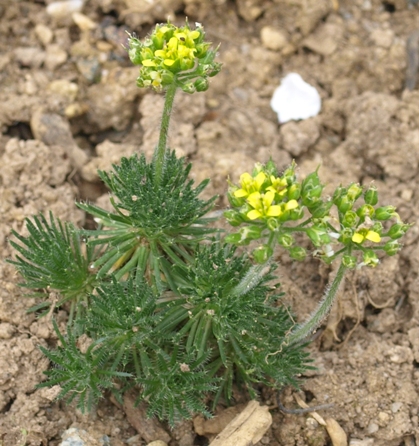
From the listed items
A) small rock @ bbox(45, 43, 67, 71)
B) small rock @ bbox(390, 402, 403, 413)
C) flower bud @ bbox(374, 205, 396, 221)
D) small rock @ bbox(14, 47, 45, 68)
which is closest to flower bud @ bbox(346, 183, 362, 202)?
flower bud @ bbox(374, 205, 396, 221)

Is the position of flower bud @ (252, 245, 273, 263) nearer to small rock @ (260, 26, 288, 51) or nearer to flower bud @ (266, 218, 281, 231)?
flower bud @ (266, 218, 281, 231)

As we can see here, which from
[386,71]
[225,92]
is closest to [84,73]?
[225,92]

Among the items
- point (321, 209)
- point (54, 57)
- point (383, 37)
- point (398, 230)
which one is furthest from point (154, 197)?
point (383, 37)

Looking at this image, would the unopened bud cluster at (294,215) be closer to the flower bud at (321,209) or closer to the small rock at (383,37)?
the flower bud at (321,209)

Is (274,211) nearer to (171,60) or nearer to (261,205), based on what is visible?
(261,205)

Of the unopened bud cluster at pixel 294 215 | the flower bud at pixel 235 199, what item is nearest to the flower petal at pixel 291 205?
the unopened bud cluster at pixel 294 215

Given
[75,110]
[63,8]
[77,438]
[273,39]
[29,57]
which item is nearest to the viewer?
[77,438]
